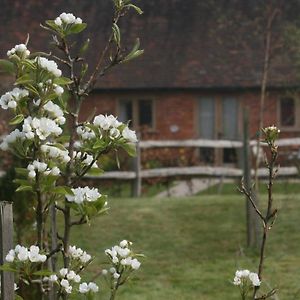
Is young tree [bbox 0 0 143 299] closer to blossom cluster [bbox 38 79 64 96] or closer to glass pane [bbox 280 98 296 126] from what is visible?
blossom cluster [bbox 38 79 64 96]

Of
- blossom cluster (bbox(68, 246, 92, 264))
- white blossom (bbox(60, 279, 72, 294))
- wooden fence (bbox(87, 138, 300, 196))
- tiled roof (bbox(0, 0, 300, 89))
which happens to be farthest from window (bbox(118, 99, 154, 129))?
white blossom (bbox(60, 279, 72, 294))

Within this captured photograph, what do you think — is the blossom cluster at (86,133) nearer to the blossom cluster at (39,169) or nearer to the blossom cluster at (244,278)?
the blossom cluster at (39,169)

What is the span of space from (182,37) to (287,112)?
13.4ft

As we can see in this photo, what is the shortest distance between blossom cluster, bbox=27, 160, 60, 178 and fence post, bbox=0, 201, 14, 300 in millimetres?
275

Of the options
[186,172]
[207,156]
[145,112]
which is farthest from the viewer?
[145,112]

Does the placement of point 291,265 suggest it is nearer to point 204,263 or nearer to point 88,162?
point 204,263

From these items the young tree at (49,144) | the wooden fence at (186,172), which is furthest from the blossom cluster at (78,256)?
the wooden fence at (186,172)

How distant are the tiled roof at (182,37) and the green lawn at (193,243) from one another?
12.2m

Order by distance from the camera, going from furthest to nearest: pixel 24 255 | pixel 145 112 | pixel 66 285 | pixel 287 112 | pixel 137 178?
pixel 145 112
pixel 287 112
pixel 137 178
pixel 66 285
pixel 24 255

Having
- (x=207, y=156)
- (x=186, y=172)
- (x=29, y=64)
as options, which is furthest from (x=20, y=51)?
(x=207, y=156)

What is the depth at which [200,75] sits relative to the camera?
2923 centimetres

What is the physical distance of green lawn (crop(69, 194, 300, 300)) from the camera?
1135 cm

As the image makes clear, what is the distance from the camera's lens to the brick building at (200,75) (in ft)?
95.0

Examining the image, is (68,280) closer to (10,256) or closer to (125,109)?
(10,256)
